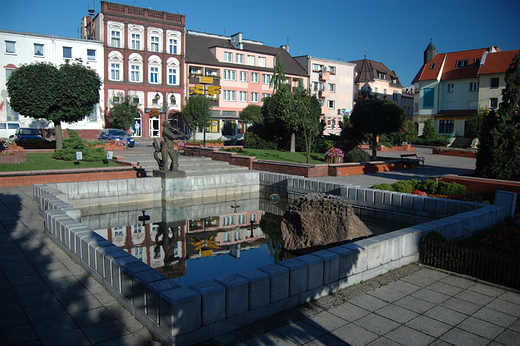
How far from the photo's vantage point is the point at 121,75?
4512cm

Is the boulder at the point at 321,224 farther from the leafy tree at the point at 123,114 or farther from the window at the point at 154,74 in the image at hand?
the window at the point at 154,74

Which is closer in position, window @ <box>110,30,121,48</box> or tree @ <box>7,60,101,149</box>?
tree @ <box>7,60,101,149</box>

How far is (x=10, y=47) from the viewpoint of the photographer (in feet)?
130

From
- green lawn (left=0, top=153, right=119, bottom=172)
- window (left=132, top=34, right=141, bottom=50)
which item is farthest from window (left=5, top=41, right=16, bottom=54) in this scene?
green lawn (left=0, top=153, right=119, bottom=172)

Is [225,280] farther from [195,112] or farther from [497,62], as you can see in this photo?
[497,62]

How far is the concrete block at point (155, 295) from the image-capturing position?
4.71m

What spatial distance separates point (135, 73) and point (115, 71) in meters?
2.26

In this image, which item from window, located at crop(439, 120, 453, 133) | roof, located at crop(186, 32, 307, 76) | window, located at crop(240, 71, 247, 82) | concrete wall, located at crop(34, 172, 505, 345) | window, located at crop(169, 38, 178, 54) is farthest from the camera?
window, located at crop(439, 120, 453, 133)

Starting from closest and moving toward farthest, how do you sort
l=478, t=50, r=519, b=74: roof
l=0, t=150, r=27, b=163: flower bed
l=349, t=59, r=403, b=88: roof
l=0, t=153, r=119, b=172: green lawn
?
l=0, t=153, r=119, b=172: green lawn
l=0, t=150, r=27, b=163: flower bed
l=478, t=50, r=519, b=74: roof
l=349, t=59, r=403, b=88: roof

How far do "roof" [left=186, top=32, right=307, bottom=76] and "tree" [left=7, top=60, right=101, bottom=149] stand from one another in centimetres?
2484

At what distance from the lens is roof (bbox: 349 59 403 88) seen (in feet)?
236

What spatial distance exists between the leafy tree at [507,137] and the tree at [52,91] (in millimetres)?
21910

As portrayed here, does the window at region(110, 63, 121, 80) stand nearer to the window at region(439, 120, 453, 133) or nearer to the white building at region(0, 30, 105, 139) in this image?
the white building at region(0, 30, 105, 139)

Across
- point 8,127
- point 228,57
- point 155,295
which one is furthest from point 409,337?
point 228,57
